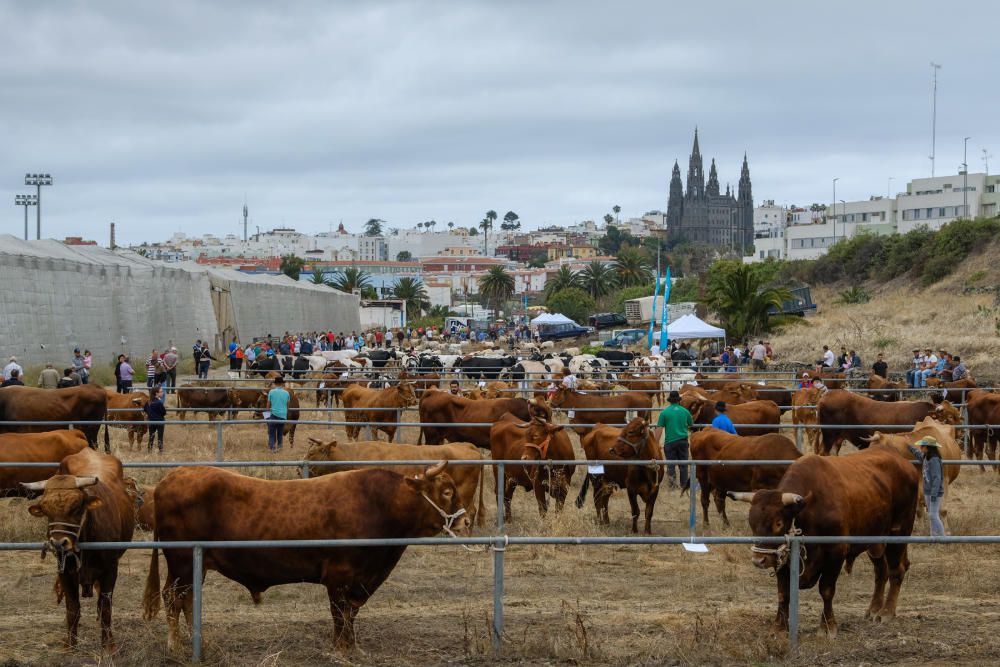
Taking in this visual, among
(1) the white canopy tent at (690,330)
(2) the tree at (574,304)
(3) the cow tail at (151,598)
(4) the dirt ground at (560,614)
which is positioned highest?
(2) the tree at (574,304)

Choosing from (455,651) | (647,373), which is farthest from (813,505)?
(647,373)

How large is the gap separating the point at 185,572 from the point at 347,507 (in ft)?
4.54

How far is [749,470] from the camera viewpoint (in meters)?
14.9

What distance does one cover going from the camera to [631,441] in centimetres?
1502

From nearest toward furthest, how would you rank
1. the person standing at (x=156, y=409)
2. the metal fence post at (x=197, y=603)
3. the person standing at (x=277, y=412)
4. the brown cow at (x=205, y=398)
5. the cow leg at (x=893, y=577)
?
1. the metal fence post at (x=197, y=603)
2. the cow leg at (x=893, y=577)
3. the person standing at (x=156, y=409)
4. the person standing at (x=277, y=412)
5. the brown cow at (x=205, y=398)

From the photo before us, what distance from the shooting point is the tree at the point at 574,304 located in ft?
349

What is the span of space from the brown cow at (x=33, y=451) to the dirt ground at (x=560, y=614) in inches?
21.6

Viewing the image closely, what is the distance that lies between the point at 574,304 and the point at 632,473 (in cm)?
9224

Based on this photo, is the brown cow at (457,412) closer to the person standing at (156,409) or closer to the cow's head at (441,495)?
the person standing at (156,409)

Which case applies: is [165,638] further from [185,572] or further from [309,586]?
[309,586]

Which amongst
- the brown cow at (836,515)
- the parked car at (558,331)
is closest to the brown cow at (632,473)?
the brown cow at (836,515)

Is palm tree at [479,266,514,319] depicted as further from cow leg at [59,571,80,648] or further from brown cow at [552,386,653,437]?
cow leg at [59,571,80,648]

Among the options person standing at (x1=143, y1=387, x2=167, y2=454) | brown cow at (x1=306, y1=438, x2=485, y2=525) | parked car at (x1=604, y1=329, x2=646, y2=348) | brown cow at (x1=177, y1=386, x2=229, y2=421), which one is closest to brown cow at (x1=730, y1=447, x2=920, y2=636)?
brown cow at (x1=306, y1=438, x2=485, y2=525)

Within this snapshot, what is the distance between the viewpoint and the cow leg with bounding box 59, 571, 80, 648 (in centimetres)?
900
